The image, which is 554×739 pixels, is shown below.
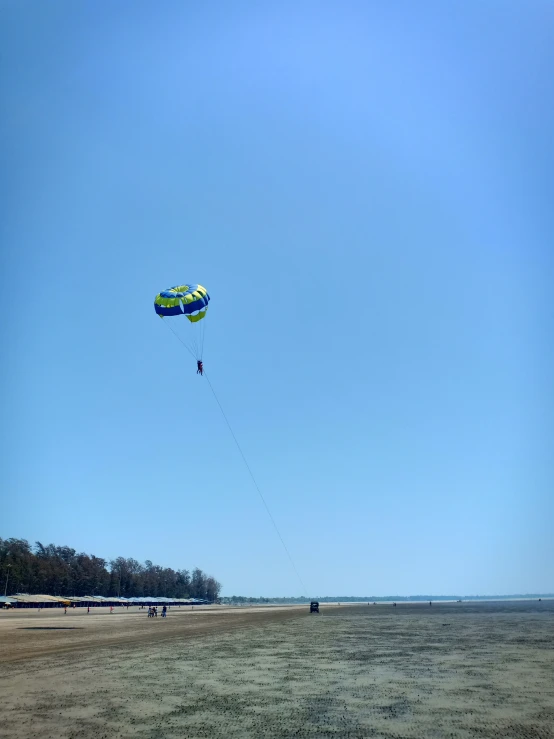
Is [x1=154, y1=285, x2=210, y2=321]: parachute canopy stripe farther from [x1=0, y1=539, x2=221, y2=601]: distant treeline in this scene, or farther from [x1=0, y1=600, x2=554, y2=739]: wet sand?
[x1=0, y1=539, x2=221, y2=601]: distant treeline

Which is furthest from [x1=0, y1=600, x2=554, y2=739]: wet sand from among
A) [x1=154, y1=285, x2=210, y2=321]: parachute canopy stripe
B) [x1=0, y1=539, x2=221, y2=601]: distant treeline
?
[x1=0, y1=539, x2=221, y2=601]: distant treeline

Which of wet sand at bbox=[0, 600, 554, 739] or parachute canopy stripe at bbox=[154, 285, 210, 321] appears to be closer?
wet sand at bbox=[0, 600, 554, 739]

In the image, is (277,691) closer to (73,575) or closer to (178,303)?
(178,303)

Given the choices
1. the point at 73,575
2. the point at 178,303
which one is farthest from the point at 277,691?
the point at 73,575

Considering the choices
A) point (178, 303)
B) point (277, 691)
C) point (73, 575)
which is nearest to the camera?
point (277, 691)

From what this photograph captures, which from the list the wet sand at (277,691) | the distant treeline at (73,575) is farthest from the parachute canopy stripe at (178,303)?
the distant treeline at (73,575)

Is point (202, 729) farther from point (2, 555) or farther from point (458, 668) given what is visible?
point (2, 555)

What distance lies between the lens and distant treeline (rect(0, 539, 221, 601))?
114m

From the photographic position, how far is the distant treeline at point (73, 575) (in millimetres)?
113625

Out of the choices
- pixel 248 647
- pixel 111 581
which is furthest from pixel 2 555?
pixel 248 647

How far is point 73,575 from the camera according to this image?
132625 mm

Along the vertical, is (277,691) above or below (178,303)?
below

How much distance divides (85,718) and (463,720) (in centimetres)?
876

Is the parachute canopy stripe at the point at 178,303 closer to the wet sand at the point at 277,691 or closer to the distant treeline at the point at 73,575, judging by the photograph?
the wet sand at the point at 277,691
